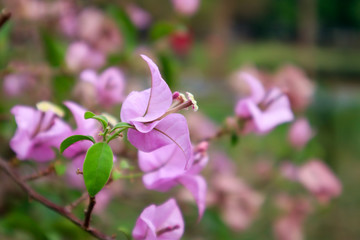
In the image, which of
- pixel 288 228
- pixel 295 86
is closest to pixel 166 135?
pixel 295 86

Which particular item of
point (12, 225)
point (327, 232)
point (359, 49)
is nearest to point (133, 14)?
point (12, 225)

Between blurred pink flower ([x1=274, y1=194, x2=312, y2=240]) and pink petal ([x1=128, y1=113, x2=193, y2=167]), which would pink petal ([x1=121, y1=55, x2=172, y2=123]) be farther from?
blurred pink flower ([x1=274, y1=194, x2=312, y2=240])

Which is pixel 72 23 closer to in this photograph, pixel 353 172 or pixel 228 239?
pixel 228 239

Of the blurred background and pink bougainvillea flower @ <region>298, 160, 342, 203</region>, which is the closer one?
the blurred background

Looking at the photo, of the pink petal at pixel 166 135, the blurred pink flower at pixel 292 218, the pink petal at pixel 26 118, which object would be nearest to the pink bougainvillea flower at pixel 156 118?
the pink petal at pixel 166 135

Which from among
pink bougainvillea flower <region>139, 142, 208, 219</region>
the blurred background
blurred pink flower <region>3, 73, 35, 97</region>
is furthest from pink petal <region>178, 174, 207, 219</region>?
blurred pink flower <region>3, 73, 35, 97</region>

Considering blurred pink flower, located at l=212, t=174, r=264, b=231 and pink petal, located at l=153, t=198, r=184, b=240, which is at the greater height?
pink petal, located at l=153, t=198, r=184, b=240
